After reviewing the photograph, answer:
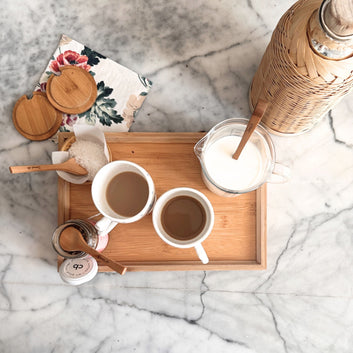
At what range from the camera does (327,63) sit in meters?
0.52

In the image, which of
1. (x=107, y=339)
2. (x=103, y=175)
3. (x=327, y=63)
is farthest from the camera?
(x=107, y=339)

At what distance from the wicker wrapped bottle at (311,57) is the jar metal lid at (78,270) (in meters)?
0.46

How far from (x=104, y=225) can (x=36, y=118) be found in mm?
324

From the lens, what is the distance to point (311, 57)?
52 cm

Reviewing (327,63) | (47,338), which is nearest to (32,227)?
(47,338)

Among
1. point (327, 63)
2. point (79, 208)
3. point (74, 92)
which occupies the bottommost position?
point (79, 208)

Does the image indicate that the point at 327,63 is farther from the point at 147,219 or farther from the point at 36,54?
the point at 36,54

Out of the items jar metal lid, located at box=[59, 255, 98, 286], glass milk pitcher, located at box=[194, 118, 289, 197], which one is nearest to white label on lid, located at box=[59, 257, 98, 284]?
jar metal lid, located at box=[59, 255, 98, 286]

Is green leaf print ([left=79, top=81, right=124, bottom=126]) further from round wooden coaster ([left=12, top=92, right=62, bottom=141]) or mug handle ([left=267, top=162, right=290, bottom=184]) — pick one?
mug handle ([left=267, top=162, right=290, bottom=184])

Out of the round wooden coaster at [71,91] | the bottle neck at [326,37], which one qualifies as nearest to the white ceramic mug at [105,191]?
the round wooden coaster at [71,91]

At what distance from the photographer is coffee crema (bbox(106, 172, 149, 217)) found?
→ 680 millimetres

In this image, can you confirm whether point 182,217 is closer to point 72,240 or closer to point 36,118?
point 72,240

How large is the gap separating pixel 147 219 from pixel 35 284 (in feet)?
1.03

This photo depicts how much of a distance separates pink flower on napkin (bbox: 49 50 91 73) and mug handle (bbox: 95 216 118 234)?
0.37m
